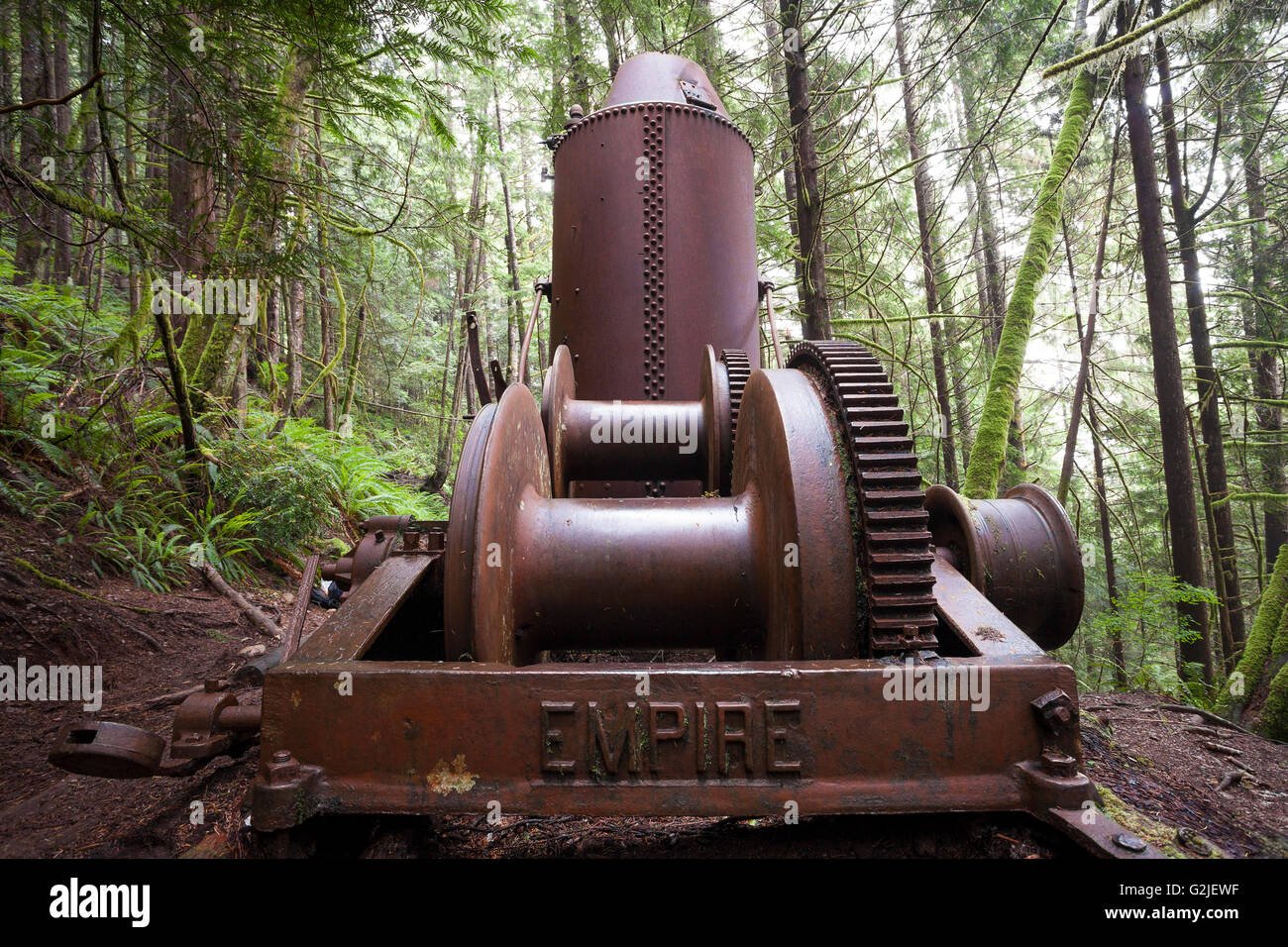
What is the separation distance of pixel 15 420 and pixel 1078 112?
30.5ft

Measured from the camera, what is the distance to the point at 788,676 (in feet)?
4.92

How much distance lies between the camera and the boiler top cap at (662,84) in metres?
4.29

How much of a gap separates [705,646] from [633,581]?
1.28 ft

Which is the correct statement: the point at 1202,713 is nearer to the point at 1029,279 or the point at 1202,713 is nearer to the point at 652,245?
the point at 652,245

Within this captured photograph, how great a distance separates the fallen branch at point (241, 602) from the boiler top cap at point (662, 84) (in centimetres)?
415

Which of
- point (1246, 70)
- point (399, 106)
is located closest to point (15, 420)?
point (399, 106)

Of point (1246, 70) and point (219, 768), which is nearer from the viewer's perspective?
point (219, 768)

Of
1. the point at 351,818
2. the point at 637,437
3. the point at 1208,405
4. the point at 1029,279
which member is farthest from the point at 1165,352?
the point at 351,818

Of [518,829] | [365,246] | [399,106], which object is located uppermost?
[365,246]

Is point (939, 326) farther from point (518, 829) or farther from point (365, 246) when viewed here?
point (518, 829)

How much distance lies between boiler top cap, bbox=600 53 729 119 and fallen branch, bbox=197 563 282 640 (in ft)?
13.6

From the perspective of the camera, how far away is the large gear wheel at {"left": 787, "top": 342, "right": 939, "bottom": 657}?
1.70m

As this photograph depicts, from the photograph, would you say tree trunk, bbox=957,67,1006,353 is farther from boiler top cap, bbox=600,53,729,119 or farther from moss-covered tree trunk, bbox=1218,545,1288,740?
boiler top cap, bbox=600,53,729,119

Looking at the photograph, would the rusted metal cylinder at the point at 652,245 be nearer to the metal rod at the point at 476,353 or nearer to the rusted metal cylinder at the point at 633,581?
the metal rod at the point at 476,353
